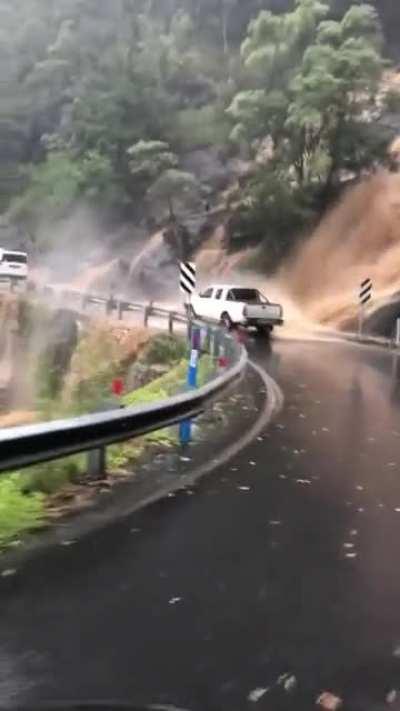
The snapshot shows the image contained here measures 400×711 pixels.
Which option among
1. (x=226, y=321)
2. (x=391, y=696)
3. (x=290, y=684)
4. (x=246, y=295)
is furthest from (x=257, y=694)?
(x=246, y=295)

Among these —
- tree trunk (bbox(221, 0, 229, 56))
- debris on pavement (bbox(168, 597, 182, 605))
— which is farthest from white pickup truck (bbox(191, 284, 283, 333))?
tree trunk (bbox(221, 0, 229, 56))

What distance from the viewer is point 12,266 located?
2116 inches

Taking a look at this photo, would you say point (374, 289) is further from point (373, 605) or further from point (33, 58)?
point (33, 58)

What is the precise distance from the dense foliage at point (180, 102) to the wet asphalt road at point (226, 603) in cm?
4490

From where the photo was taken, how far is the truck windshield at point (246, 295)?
3903cm

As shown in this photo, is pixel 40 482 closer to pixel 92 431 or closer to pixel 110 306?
pixel 92 431

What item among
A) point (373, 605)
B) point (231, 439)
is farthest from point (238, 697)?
point (231, 439)

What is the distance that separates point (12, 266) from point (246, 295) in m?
18.7

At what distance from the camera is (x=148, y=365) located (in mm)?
27844

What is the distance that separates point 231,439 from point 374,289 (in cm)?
3382

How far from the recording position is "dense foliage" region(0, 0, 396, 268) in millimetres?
52969

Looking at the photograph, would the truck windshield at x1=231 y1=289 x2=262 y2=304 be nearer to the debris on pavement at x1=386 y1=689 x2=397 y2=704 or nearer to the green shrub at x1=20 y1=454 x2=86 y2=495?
the green shrub at x1=20 y1=454 x2=86 y2=495

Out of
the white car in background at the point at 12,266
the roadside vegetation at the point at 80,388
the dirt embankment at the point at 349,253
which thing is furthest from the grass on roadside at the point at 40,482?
the white car in background at the point at 12,266

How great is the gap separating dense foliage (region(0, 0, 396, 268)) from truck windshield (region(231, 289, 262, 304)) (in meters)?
14.1
